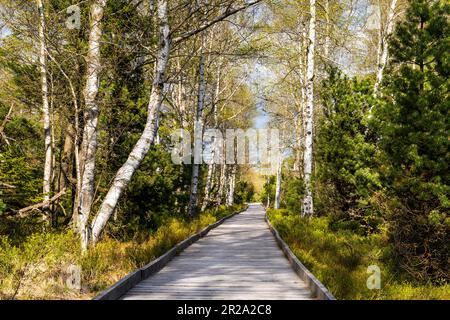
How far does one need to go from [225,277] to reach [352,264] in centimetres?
277

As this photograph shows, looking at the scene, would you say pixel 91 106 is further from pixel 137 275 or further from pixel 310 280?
pixel 310 280

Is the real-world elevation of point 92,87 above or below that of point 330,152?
above

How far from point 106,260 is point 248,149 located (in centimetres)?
4483

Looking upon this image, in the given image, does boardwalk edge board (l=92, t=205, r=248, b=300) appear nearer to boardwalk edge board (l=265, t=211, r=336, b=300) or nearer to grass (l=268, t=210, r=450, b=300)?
boardwalk edge board (l=265, t=211, r=336, b=300)

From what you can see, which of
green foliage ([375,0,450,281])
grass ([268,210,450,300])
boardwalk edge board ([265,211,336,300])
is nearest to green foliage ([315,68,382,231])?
grass ([268,210,450,300])

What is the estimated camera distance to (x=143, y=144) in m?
9.75

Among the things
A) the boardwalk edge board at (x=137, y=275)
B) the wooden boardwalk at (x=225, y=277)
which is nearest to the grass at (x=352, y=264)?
the wooden boardwalk at (x=225, y=277)

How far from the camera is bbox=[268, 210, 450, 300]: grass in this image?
6.46 metres

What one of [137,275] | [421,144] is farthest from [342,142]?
[137,275]

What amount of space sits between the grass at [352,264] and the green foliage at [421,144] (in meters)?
0.56

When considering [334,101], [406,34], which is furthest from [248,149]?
[406,34]

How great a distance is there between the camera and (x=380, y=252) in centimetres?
983

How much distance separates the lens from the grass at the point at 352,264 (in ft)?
21.2
